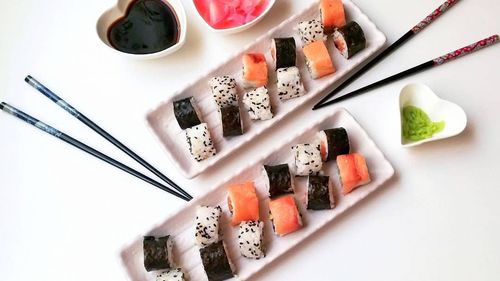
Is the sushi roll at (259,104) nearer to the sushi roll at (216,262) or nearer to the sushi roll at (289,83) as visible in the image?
the sushi roll at (289,83)

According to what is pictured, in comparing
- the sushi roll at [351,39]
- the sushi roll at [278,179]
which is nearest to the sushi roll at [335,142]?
the sushi roll at [278,179]

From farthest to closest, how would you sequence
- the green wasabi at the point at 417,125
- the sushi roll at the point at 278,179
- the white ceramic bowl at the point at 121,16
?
the white ceramic bowl at the point at 121,16
the green wasabi at the point at 417,125
the sushi roll at the point at 278,179

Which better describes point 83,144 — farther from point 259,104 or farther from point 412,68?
point 412,68

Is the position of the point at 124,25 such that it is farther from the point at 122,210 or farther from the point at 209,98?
the point at 122,210

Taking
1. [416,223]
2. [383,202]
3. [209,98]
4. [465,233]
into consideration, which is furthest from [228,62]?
[465,233]

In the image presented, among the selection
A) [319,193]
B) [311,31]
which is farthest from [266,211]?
[311,31]
